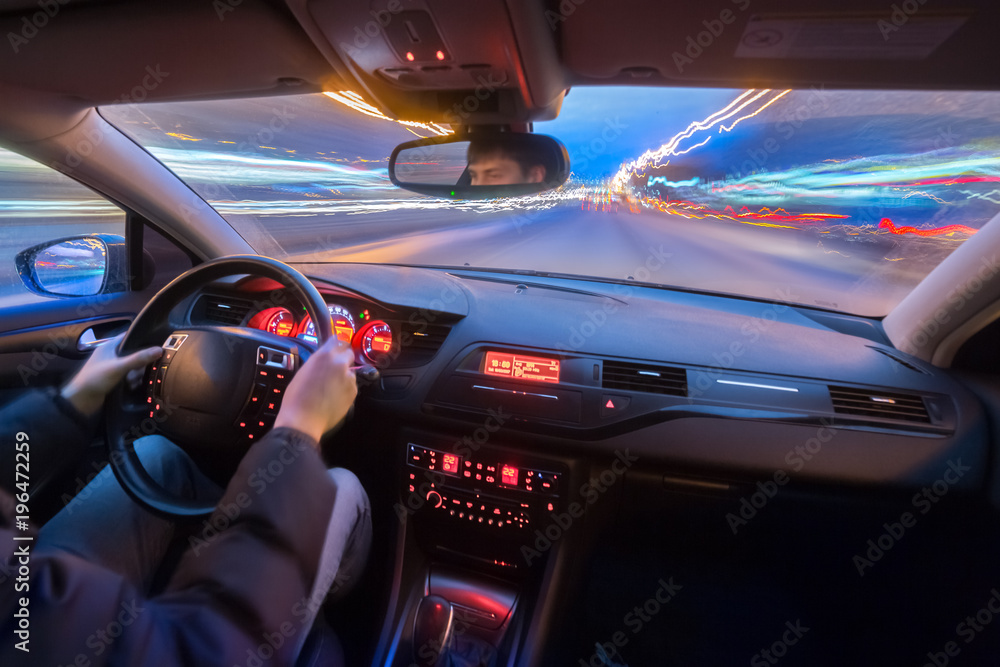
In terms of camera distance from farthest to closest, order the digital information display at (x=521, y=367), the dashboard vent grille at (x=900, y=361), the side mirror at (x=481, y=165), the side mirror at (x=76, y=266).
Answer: the side mirror at (x=76, y=266) < the digital information display at (x=521, y=367) < the dashboard vent grille at (x=900, y=361) < the side mirror at (x=481, y=165)

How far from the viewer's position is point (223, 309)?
107 inches

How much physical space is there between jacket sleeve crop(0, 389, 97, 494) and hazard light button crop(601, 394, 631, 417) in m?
2.02

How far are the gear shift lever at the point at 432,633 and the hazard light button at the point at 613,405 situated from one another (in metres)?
1.10

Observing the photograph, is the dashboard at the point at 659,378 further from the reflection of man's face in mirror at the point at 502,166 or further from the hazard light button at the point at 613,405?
the reflection of man's face in mirror at the point at 502,166

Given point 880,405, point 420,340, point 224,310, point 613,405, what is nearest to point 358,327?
point 420,340

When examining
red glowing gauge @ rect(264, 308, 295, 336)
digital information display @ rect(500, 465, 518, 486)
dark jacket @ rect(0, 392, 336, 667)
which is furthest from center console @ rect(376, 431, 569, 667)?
dark jacket @ rect(0, 392, 336, 667)

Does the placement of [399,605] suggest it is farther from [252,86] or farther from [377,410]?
[252,86]

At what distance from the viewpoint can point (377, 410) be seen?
103 inches

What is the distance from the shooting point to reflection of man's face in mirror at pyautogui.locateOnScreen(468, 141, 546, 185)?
2.16 meters

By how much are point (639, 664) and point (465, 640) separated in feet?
3.16

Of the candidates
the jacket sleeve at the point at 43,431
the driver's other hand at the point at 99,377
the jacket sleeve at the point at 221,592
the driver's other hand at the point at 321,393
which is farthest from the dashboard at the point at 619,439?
the jacket sleeve at the point at 221,592

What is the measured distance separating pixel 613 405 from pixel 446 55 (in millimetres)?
1527

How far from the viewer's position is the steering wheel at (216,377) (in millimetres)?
1954

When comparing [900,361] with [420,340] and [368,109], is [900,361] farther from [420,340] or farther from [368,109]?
[368,109]
